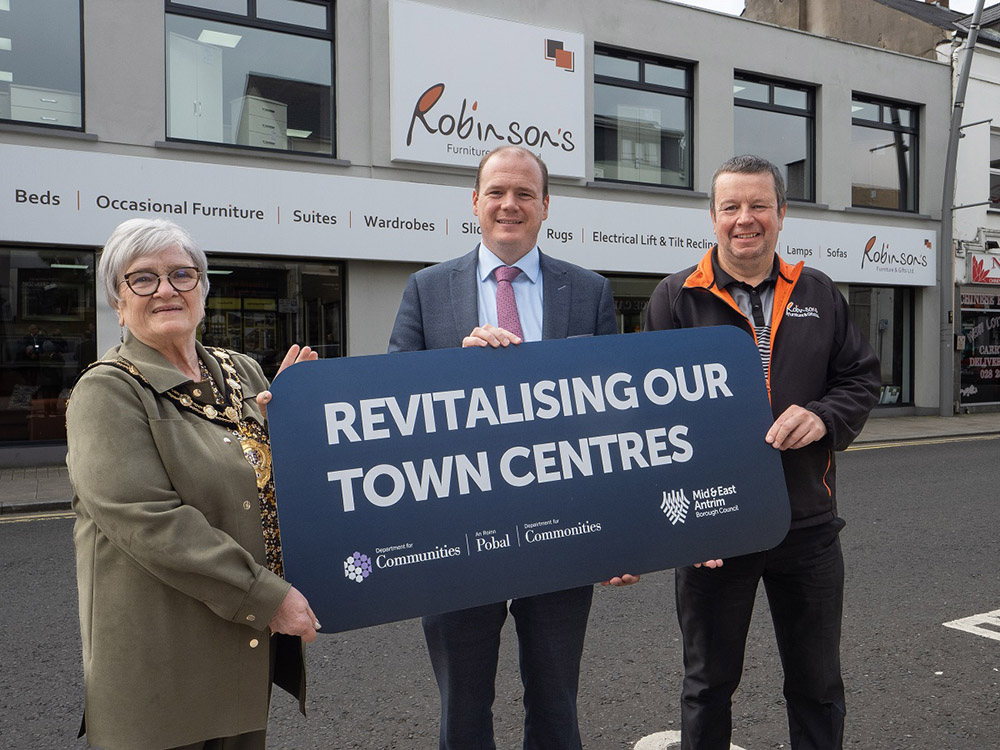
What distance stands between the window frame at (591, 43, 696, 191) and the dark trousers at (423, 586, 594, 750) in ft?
37.1

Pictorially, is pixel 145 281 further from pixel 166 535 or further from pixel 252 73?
pixel 252 73

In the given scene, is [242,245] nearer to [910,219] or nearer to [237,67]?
[237,67]

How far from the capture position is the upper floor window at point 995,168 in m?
16.6

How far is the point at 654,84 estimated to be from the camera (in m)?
13.5

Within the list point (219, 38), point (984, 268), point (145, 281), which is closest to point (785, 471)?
point (145, 281)

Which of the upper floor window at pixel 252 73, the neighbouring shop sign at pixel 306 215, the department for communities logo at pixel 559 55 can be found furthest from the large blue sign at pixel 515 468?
the department for communities logo at pixel 559 55

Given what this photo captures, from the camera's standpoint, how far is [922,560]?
531cm

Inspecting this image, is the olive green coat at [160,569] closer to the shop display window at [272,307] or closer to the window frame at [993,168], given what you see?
the shop display window at [272,307]

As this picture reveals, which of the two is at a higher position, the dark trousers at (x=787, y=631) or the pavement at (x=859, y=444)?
the dark trousers at (x=787, y=631)

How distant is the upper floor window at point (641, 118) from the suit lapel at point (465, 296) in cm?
1100

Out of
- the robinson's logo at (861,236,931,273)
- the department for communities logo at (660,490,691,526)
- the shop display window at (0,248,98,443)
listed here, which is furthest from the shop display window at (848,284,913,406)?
the department for communities logo at (660,490,691,526)

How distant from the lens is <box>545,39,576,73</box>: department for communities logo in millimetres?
11977

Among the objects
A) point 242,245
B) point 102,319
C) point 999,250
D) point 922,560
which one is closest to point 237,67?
point 242,245

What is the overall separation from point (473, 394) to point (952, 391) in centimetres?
1631
